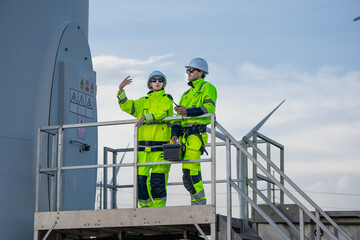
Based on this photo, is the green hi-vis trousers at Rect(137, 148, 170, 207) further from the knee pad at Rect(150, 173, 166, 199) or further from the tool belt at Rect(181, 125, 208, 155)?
the tool belt at Rect(181, 125, 208, 155)

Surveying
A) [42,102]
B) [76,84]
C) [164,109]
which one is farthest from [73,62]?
[164,109]

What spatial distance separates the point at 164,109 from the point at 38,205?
6.92 ft

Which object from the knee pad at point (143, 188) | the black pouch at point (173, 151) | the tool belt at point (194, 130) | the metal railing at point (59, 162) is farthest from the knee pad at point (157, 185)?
the tool belt at point (194, 130)

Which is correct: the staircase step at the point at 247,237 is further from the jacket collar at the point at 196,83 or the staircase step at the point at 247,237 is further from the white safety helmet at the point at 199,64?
the white safety helmet at the point at 199,64

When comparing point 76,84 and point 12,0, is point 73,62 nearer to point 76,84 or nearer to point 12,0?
point 76,84

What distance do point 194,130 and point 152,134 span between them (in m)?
0.69

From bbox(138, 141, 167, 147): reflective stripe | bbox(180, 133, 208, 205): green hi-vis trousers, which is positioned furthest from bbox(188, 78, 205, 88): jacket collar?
bbox(138, 141, 167, 147): reflective stripe

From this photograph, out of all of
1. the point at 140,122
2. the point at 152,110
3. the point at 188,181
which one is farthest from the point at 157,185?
the point at 152,110

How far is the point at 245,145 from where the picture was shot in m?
10.8

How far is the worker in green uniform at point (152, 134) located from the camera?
30.6 feet

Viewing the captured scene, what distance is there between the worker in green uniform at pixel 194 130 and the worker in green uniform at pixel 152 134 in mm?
262

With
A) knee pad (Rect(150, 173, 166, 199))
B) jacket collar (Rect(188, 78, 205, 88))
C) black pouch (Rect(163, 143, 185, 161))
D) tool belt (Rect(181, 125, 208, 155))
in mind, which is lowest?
knee pad (Rect(150, 173, 166, 199))

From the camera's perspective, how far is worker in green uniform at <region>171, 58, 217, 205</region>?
8.98 m

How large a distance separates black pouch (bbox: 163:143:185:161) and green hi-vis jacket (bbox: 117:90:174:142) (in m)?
0.63
